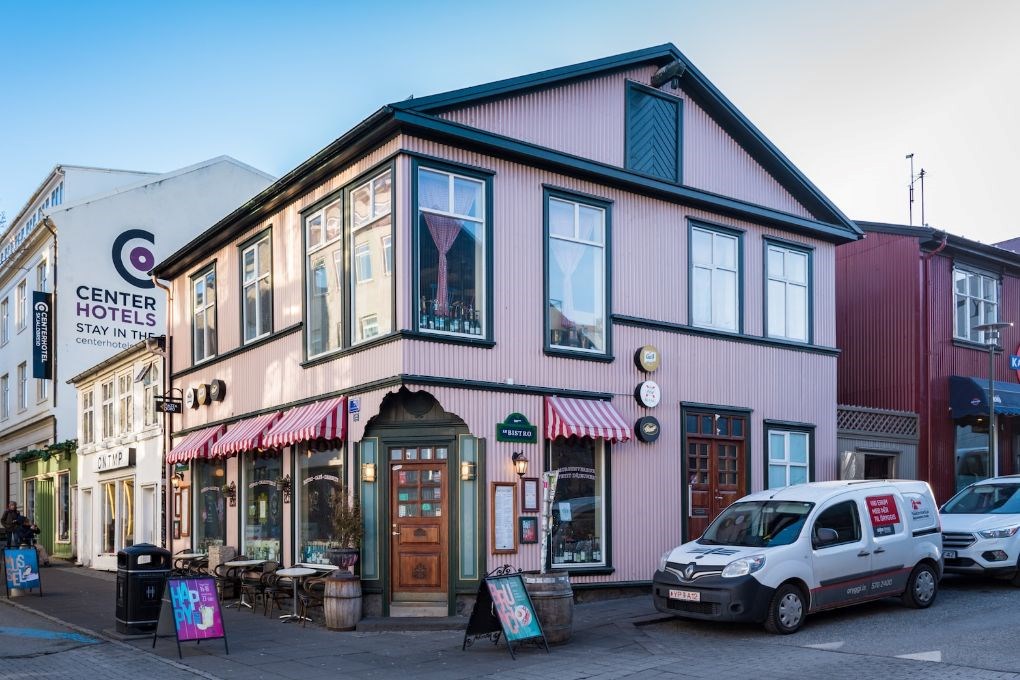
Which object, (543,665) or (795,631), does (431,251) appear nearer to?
(543,665)

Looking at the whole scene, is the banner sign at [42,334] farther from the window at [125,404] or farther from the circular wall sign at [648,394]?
the circular wall sign at [648,394]

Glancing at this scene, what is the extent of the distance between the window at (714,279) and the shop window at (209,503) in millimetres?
9664

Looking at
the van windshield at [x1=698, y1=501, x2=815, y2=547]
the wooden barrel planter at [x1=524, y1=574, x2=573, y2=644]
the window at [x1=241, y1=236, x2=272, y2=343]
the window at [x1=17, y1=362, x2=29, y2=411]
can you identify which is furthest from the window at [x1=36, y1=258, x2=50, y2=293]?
the van windshield at [x1=698, y1=501, x2=815, y2=547]

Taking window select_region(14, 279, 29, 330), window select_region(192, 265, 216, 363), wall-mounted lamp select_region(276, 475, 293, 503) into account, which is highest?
window select_region(14, 279, 29, 330)

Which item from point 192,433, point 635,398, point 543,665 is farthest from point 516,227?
point 192,433

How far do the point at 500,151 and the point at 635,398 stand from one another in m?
4.42

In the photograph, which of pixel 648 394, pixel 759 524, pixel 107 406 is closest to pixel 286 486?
pixel 648 394

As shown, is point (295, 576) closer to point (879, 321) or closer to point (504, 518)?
point (504, 518)

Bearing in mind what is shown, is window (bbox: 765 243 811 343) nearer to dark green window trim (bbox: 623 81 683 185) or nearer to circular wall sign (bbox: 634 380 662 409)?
dark green window trim (bbox: 623 81 683 185)

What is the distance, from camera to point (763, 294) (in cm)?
1855

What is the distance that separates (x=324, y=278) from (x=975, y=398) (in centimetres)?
1339

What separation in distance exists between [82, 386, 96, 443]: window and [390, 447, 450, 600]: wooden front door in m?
16.1

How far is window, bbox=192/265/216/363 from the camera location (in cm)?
2119

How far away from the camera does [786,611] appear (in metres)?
12.4
